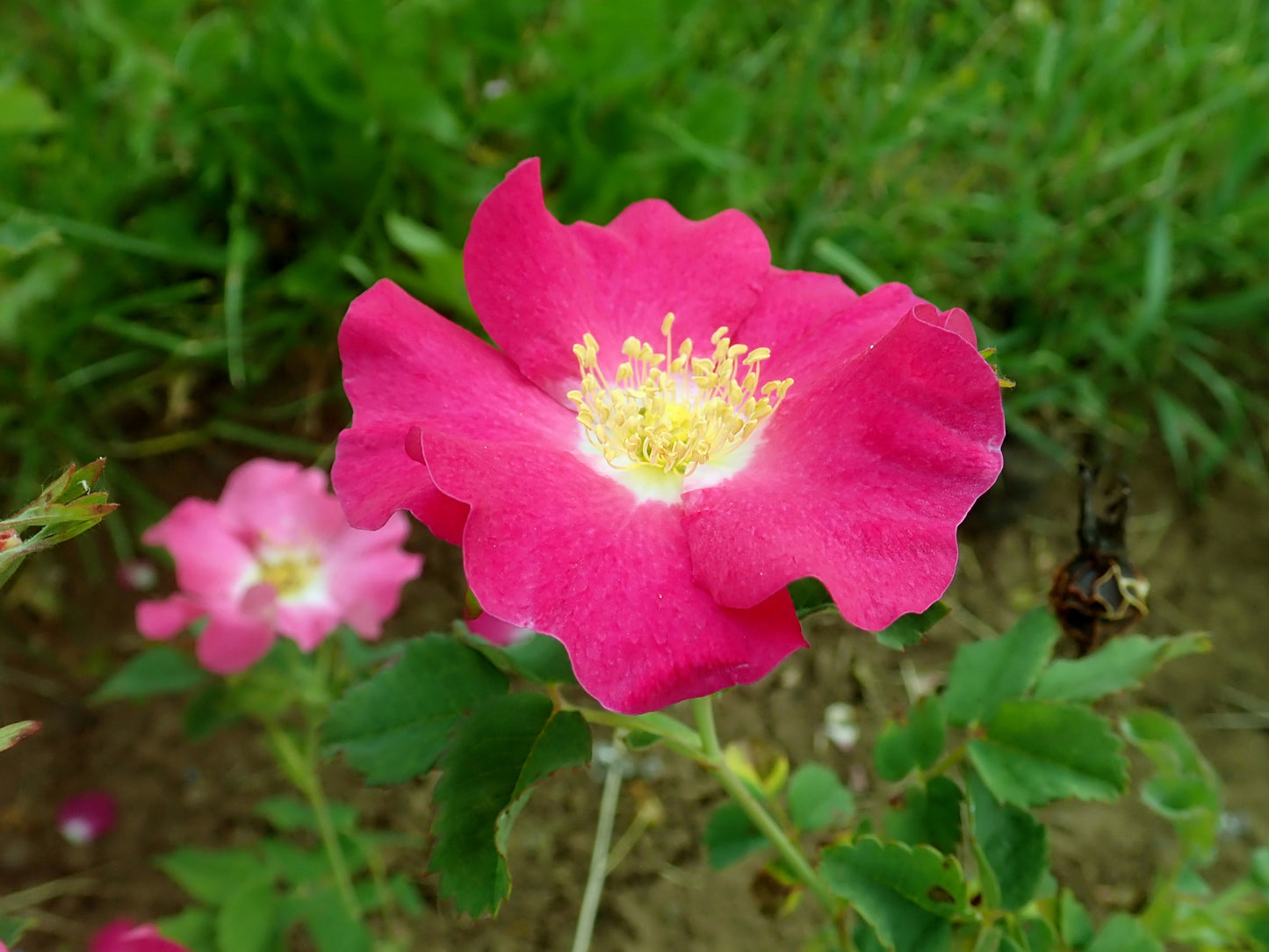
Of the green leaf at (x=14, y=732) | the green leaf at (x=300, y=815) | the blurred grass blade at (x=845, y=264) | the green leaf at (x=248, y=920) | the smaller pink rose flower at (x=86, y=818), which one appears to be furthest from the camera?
the blurred grass blade at (x=845, y=264)

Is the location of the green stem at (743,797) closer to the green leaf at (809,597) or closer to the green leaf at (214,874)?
the green leaf at (809,597)

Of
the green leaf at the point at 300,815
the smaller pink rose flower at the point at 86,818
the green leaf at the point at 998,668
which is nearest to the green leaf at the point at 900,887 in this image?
the green leaf at the point at 998,668

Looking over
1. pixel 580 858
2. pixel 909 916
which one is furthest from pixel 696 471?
pixel 580 858

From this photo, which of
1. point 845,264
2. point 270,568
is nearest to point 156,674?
point 270,568

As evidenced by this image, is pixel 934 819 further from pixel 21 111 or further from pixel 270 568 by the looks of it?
pixel 21 111

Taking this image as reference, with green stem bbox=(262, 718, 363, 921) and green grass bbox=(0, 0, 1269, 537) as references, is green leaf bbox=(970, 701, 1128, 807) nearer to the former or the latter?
green stem bbox=(262, 718, 363, 921)

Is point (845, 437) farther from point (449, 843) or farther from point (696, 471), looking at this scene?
point (449, 843)
